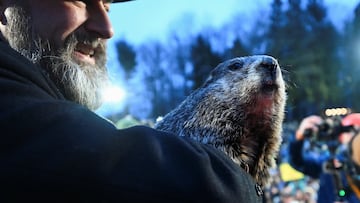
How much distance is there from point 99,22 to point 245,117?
1.43ft

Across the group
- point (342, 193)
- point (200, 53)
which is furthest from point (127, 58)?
point (342, 193)

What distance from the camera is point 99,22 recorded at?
1332mm

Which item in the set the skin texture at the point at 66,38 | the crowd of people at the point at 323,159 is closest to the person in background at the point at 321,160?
the crowd of people at the point at 323,159

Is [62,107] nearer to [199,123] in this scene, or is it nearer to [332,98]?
[199,123]

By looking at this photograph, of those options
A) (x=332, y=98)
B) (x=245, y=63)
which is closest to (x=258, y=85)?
(x=245, y=63)

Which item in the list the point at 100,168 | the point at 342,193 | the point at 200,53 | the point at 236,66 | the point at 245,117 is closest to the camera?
the point at 100,168

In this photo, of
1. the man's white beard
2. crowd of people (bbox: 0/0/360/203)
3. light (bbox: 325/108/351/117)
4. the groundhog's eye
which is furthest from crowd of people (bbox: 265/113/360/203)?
crowd of people (bbox: 0/0/360/203)

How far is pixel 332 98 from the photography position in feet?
51.6

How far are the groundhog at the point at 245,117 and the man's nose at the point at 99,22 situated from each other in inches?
11.2

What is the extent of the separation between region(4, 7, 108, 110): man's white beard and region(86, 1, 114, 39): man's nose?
2cm

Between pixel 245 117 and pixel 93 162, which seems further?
pixel 245 117

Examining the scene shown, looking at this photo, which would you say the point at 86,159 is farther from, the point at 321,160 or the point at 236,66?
the point at 321,160

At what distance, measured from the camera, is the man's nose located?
51.9 inches

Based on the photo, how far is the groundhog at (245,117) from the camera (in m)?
1.22
